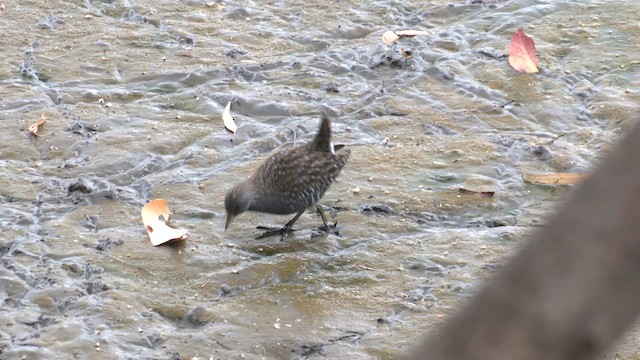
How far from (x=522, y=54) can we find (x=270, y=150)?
8.57 feet

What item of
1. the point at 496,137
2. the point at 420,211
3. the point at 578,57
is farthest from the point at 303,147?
the point at 578,57

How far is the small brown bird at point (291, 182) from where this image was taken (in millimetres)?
6500

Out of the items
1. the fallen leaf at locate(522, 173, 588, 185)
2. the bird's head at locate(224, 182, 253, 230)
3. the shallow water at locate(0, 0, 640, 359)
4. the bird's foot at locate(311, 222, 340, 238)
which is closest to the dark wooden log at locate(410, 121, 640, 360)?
the shallow water at locate(0, 0, 640, 359)

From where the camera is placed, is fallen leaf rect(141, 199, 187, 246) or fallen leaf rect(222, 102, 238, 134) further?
fallen leaf rect(222, 102, 238, 134)

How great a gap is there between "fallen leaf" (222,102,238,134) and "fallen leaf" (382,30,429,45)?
1.85 m

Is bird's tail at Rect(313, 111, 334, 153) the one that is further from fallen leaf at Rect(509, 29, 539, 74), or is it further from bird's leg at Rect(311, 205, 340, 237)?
fallen leaf at Rect(509, 29, 539, 74)

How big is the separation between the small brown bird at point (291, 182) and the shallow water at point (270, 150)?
0.24 m

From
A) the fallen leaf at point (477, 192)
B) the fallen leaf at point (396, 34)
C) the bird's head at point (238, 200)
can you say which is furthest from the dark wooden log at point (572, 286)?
the fallen leaf at point (396, 34)

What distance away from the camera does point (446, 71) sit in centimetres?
890

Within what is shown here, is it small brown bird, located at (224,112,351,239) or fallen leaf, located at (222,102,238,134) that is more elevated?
small brown bird, located at (224,112,351,239)

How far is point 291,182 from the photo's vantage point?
256 inches

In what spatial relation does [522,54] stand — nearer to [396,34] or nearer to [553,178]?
[396,34]

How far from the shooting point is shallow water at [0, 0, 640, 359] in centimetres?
573

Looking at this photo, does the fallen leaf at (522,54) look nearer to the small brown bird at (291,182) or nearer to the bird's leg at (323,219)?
the small brown bird at (291,182)
